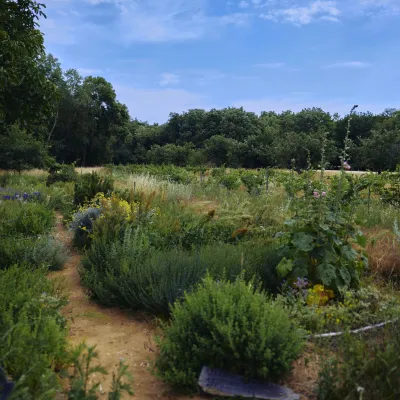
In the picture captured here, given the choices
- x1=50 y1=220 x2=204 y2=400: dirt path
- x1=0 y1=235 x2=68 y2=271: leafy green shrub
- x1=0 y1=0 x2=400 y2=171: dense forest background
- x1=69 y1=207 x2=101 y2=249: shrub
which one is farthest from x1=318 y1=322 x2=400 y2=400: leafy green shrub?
x1=0 y1=0 x2=400 y2=171: dense forest background

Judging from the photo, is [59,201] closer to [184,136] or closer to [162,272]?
[162,272]

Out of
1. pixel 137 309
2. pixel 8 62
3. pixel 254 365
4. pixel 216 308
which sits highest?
pixel 8 62

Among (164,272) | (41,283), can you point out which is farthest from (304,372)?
(41,283)

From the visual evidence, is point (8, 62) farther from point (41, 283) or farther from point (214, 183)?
point (41, 283)

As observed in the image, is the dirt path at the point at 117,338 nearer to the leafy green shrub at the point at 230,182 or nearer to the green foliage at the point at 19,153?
the leafy green shrub at the point at 230,182

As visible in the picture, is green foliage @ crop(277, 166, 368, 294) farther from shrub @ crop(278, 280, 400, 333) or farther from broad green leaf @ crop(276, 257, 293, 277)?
shrub @ crop(278, 280, 400, 333)

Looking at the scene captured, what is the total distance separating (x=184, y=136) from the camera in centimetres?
4884

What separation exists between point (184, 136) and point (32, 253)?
1762 inches

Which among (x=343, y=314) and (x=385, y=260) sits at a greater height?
(x=385, y=260)

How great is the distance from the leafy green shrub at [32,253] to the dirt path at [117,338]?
71cm

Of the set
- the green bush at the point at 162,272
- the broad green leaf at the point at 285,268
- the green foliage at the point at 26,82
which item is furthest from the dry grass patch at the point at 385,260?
the green foliage at the point at 26,82

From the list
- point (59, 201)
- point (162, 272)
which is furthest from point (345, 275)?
point (59, 201)

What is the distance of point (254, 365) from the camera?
2.43 metres

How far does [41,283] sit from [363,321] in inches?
99.1
